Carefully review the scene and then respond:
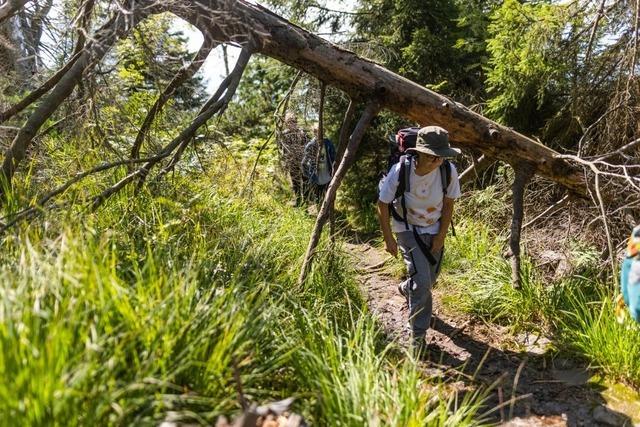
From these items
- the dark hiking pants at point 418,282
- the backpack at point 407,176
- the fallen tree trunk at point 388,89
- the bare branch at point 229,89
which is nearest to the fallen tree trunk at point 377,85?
the fallen tree trunk at point 388,89

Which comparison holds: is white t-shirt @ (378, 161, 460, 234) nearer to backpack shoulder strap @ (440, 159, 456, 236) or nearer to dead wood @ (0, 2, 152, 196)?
backpack shoulder strap @ (440, 159, 456, 236)

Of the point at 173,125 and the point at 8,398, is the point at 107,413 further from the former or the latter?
the point at 173,125

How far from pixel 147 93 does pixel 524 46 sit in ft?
15.9

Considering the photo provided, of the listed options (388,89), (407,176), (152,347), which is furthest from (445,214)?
(152,347)

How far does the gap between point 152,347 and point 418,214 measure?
2.76 metres

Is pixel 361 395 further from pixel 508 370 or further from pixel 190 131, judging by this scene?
pixel 190 131

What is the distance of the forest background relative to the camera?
2.12 metres

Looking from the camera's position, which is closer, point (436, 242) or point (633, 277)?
point (633, 277)

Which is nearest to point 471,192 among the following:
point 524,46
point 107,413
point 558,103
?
point 558,103

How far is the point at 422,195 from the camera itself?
4.28 m

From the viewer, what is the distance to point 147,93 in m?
6.51

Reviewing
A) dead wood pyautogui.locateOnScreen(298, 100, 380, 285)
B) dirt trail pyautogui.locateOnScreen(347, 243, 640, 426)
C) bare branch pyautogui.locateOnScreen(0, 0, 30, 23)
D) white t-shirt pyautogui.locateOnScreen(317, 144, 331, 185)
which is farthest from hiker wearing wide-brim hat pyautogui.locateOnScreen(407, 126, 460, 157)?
white t-shirt pyautogui.locateOnScreen(317, 144, 331, 185)

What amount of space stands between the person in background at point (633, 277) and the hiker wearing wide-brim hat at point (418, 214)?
1.61m

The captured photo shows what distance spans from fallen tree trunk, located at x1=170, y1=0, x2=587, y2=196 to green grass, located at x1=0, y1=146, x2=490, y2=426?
189cm
